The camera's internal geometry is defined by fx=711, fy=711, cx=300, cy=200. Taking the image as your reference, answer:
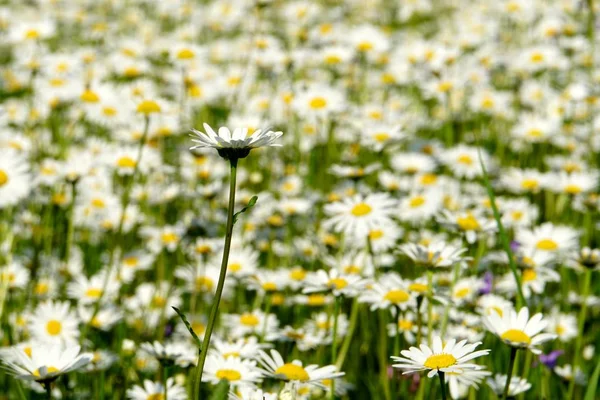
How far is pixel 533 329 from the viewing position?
147cm

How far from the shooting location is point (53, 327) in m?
2.26

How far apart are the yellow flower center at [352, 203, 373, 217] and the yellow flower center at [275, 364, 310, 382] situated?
3.03ft

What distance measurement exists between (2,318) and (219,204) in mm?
1184

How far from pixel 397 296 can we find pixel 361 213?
55 cm

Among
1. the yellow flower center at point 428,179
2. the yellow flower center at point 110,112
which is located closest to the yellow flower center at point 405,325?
the yellow flower center at point 428,179

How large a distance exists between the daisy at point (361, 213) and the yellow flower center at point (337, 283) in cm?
40

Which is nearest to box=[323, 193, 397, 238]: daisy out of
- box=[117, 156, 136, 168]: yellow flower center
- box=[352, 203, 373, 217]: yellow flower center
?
box=[352, 203, 373, 217]: yellow flower center

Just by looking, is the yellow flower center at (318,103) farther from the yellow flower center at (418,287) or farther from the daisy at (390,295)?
the yellow flower center at (418,287)

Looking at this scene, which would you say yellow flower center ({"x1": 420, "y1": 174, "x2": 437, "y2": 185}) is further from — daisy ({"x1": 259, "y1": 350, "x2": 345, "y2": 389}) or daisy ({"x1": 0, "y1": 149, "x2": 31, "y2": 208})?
daisy ({"x1": 259, "y1": 350, "x2": 345, "y2": 389})

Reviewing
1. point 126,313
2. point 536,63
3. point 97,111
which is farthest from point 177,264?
point 536,63

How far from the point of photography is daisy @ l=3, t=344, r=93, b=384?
4.33ft

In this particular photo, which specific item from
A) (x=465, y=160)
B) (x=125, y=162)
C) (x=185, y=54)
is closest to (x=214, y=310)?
(x=125, y=162)

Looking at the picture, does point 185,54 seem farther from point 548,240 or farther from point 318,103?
A: point 548,240

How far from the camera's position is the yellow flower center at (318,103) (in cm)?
379
